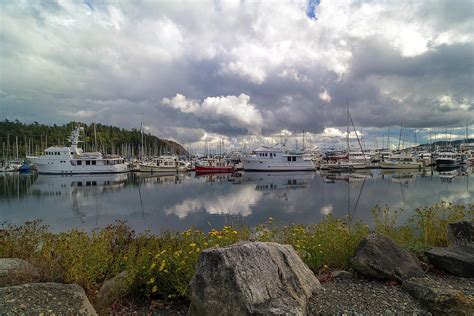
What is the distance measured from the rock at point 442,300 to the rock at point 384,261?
1.92 ft

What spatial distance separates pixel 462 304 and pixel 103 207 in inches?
1068

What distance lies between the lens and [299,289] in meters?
4.72

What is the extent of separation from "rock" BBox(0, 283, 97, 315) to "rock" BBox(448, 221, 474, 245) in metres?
8.30

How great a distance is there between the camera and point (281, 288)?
4.52 m

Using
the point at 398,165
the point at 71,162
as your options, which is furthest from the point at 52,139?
the point at 398,165

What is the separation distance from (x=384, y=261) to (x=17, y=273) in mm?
7038

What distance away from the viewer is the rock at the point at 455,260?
5.75m

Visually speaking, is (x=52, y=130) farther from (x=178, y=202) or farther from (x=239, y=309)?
(x=239, y=309)

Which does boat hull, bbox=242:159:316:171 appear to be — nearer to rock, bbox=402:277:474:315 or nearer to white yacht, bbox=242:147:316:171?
white yacht, bbox=242:147:316:171

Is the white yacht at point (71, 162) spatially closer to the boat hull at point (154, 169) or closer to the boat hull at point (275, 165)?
the boat hull at point (154, 169)

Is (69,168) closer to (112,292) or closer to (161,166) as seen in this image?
(161,166)

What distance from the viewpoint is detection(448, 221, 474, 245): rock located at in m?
7.08

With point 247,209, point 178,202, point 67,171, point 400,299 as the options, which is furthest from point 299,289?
point 67,171

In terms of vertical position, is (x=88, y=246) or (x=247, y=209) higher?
(x=88, y=246)
